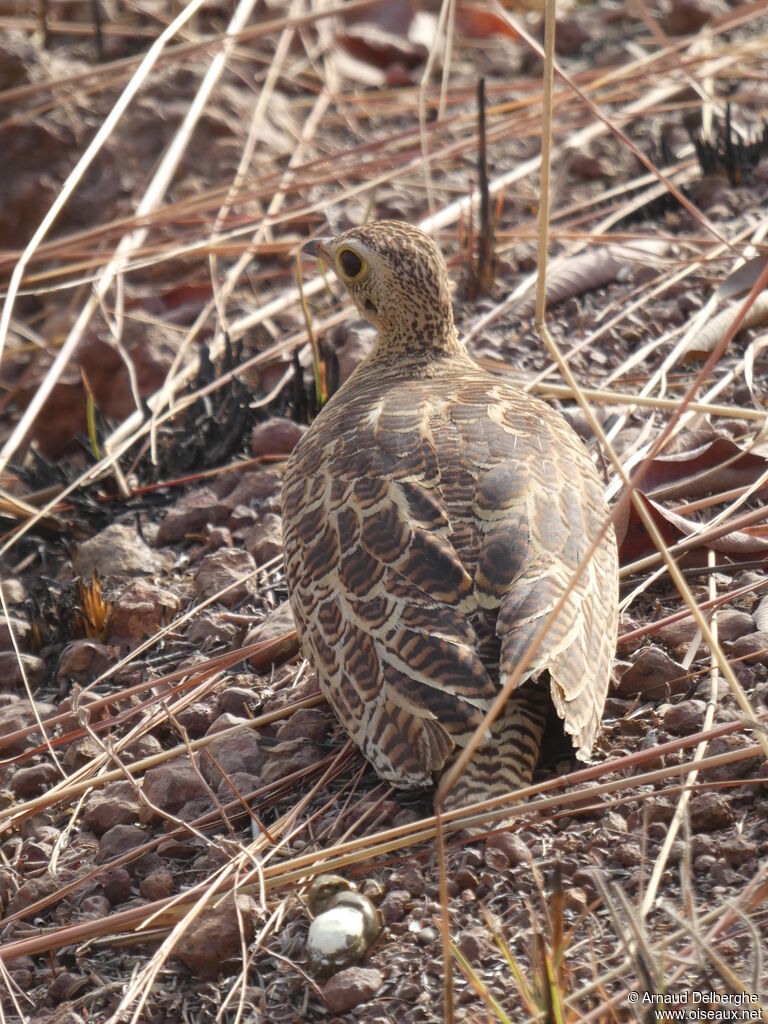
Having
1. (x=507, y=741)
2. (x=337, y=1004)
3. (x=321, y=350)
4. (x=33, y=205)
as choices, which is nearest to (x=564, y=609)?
(x=507, y=741)

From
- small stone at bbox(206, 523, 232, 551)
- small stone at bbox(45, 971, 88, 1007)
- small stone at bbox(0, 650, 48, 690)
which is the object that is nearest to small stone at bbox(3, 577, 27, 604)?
small stone at bbox(0, 650, 48, 690)

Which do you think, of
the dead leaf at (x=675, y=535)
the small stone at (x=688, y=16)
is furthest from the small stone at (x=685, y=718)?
the small stone at (x=688, y=16)

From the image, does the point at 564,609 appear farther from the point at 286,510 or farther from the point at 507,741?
the point at 286,510

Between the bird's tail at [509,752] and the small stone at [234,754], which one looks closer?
the bird's tail at [509,752]

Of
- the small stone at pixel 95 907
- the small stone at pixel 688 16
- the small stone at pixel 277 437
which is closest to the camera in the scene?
the small stone at pixel 95 907

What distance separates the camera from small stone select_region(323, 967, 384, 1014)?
233cm

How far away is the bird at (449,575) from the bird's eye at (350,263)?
564 millimetres

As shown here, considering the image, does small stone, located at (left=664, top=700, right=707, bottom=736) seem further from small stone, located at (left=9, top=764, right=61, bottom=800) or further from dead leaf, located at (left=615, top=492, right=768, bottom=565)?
small stone, located at (left=9, top=764, right=61, bottom=800)

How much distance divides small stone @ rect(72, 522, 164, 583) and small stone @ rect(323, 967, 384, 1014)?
6.26 ft

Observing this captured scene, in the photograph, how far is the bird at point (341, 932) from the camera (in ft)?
7.81

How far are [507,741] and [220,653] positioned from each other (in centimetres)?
125

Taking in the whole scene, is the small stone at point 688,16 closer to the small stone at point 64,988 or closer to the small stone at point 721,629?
the small stone at point 721,629

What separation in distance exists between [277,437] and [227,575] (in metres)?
0.71

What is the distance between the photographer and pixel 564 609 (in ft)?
8.71
